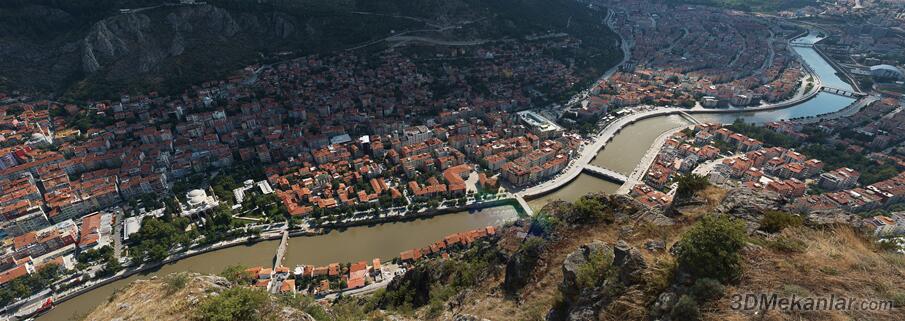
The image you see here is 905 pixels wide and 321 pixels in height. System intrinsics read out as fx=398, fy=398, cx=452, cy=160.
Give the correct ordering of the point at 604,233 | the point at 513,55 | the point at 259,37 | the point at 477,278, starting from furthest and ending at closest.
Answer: the point at 513,55
the point at 259,37
the point at 477,278
the point at 604,233

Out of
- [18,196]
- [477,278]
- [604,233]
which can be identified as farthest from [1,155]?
→ [604,233]

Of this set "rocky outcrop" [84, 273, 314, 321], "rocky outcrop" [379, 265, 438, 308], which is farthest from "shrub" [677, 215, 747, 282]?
"rocky outcrop" [379, 265, 438, 308]

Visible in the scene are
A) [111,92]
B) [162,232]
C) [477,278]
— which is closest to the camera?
[477,278]

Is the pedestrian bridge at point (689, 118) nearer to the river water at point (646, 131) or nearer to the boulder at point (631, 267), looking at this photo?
the river water at point (646, 131)

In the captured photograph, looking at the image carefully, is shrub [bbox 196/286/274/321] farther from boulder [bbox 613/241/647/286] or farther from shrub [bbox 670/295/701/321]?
shrub [bbox 670/295/701/321]

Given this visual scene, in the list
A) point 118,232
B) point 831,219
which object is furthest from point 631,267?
point 118,232

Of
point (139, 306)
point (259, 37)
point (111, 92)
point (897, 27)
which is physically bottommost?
point (897, 27)

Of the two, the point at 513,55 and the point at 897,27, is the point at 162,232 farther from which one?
the point at 897,27
